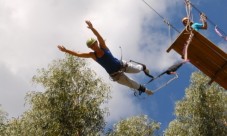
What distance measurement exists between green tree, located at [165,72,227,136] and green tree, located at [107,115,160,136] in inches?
49.3

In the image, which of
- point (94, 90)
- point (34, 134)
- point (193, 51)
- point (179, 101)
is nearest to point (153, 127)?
point (179, 101)

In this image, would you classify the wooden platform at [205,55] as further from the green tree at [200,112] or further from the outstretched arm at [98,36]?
the green tree at [200,112]

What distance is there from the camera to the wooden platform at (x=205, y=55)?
10422 mm

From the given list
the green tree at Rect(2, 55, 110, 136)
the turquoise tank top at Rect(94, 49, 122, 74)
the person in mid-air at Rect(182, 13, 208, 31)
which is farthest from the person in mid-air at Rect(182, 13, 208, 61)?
the green tree at Rect(2, 55, 110, 136)

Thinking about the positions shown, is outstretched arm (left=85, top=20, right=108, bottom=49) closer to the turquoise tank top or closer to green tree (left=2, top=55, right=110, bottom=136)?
the turquoise tank top

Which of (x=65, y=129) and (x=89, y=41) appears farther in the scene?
(x=65, y=129)

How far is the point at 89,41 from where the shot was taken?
400 inches

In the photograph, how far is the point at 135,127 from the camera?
1035 inches

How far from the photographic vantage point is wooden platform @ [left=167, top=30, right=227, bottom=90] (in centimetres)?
1042

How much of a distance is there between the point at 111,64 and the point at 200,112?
15988mm

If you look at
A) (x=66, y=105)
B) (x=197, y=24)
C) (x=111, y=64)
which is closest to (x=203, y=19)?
(x=197, y=24)

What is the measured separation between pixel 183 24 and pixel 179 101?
16.3m

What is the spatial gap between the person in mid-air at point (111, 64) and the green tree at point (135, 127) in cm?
1374

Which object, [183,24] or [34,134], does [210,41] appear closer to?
[183,24]
